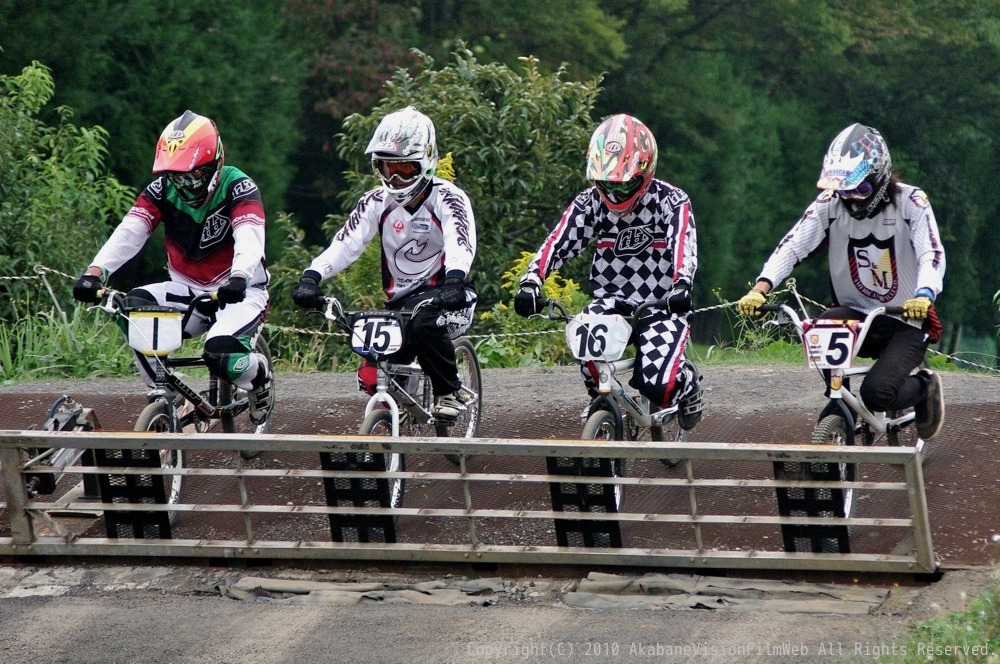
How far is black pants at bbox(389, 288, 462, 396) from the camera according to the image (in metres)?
7.81

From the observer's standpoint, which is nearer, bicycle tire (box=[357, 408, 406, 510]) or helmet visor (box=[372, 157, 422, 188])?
bicycle tire (box=[357, 408, 406, 510])

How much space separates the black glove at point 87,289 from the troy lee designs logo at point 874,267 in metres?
4.03

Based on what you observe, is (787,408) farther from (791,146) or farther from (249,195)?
(791,146)

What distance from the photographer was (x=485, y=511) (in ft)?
22.7

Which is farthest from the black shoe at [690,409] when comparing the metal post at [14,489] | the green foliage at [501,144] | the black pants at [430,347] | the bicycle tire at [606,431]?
the green foliage at [501,144]

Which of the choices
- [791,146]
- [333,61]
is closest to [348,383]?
[333,61]

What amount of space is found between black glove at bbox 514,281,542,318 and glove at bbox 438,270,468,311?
282 mm

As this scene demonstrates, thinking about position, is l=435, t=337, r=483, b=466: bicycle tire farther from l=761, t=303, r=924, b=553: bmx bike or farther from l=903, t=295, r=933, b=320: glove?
l=903, t=295, r=933, b=320: glove

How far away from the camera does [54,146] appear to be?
57.0 ft

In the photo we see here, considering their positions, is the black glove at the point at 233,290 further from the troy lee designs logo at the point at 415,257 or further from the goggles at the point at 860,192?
the goggles at the point at 860,192

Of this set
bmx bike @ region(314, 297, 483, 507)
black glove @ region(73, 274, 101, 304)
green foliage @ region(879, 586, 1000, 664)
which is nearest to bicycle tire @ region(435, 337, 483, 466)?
bmx bike @ region(314, 297, 483, 507)

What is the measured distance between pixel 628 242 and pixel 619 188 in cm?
36

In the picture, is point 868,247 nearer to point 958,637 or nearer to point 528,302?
point 528,302

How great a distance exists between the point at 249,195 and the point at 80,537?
2096mm
